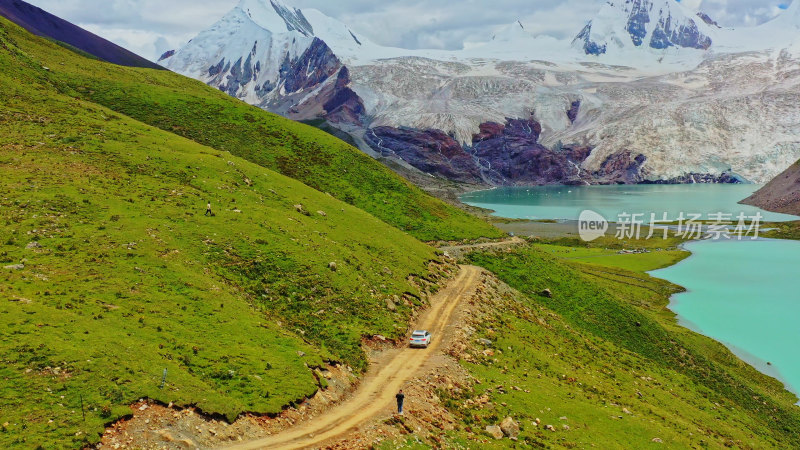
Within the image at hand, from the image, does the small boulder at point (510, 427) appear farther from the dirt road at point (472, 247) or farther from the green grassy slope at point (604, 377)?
the dirt road at point (472, 247)

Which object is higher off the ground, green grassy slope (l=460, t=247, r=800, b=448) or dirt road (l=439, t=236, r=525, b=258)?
dirt road (l=439, t=236, r=525, b=258)

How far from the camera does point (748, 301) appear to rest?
9669 cm

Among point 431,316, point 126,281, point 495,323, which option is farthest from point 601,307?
point 126,281

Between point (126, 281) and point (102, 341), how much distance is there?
6.87 m

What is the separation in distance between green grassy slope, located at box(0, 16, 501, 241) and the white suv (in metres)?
30.5

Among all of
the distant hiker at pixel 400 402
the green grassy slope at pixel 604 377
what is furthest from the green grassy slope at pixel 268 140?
the distant hiker at pixel 400 402

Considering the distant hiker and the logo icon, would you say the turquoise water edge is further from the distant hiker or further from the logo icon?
the distant hiker

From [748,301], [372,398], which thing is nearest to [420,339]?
[372,398]

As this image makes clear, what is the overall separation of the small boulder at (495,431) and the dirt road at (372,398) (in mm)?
5083

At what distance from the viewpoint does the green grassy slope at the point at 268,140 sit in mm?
70162

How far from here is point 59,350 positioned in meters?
22.0

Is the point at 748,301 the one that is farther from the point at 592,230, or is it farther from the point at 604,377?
the point at 592,230

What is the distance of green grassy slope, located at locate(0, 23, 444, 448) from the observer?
70.9 ft

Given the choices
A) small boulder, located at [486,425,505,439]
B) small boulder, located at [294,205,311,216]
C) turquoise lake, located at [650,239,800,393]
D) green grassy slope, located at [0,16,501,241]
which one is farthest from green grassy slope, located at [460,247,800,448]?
small boulder, located at [294,205,311,216]
